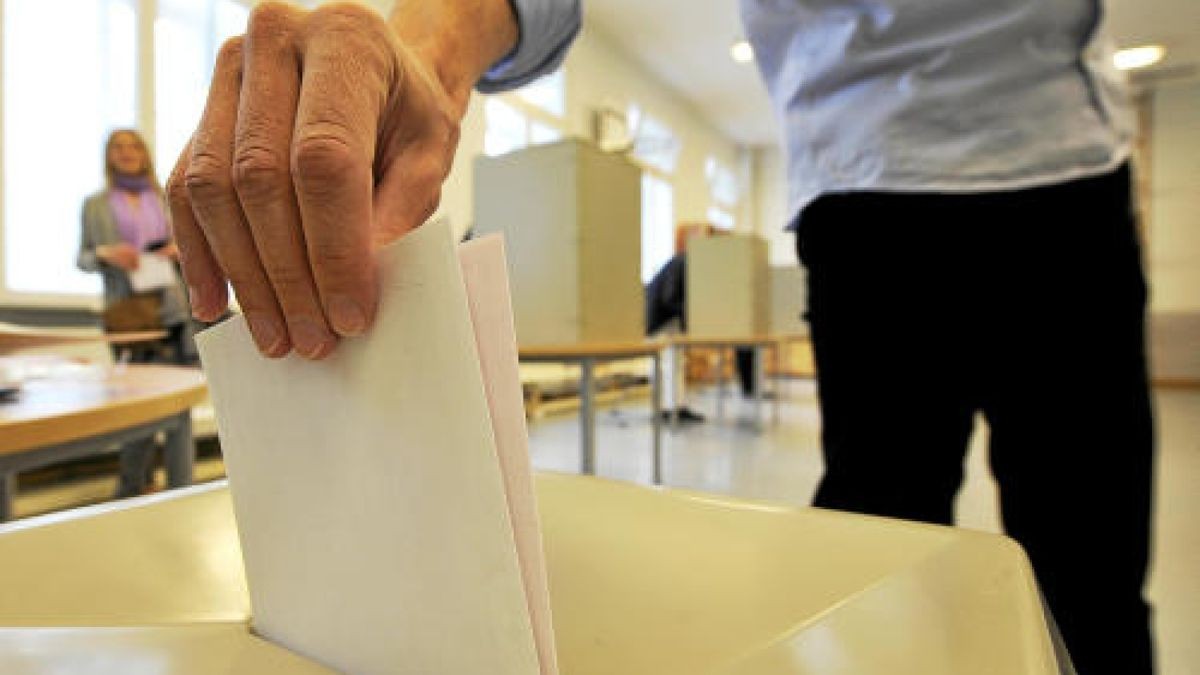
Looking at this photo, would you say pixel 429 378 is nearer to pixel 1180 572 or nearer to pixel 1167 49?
pixel 1167 49

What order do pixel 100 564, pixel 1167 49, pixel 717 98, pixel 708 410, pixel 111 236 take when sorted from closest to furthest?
pixel 100 564
pixel 1167 49
pixel 111 236
pixel 708 410
pixel 717 98

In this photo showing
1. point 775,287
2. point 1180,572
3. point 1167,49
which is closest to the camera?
point 1167,49

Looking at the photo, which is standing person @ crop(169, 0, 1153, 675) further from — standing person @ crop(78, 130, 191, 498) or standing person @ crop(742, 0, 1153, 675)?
standing person @ crop(78, 130, 191, 498)

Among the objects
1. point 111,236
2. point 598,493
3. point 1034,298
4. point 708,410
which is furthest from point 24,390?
point 708,410

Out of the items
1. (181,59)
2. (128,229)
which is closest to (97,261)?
(128,229)

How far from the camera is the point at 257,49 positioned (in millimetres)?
276

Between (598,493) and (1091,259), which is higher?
(1091,259)

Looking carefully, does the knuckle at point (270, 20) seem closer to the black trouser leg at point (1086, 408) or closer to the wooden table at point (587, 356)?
the black trouser leg at point (1086, 408)

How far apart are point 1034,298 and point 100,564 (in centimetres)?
73

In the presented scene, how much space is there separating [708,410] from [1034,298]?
4.25 m

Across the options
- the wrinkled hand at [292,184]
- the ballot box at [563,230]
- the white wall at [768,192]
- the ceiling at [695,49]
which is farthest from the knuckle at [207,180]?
the white wall at [768,192]

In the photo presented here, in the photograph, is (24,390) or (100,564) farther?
(24,390)

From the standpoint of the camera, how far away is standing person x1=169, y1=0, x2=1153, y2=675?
0.59 meters

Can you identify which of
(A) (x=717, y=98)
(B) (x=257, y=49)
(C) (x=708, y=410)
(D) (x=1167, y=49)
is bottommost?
(C) (x=708, y=410)
